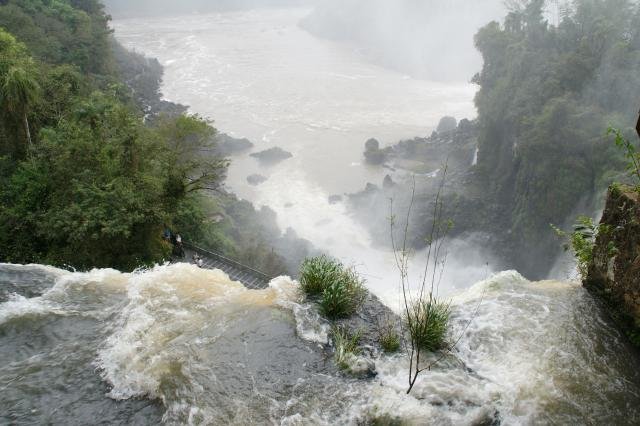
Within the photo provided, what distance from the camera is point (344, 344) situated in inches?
405

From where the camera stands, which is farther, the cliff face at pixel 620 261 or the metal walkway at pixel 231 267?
the metal walkway at pixel 231 267

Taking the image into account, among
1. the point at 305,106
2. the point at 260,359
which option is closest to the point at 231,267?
the point at 260,359

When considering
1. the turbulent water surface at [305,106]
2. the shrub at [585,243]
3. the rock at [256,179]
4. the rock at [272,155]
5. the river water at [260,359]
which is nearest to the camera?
the river water at [260,359]

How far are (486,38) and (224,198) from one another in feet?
92.5

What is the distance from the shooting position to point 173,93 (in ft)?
196

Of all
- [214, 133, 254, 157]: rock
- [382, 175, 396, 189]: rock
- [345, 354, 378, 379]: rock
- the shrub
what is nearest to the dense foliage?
[382, 175, 396, 189]: rock

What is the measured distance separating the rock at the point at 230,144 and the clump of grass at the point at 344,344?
132 ft

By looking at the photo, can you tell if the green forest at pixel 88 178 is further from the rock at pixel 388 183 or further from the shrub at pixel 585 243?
the rock at pixel 388 183

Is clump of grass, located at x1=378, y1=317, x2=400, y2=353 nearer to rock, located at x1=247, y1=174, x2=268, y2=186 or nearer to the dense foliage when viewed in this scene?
the dense foliage

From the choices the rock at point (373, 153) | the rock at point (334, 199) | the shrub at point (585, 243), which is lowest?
the rock at point (334, 199)

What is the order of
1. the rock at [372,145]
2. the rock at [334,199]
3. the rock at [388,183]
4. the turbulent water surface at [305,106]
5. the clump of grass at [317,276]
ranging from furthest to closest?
the rock at [372,145] → the rock at [388,183] → the rock at [334,199] → the turbulent water surface at [305,106] → the clump of grass at [317,276]

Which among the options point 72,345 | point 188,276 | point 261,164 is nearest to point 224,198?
point 261,164

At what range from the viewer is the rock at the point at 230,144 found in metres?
49.2

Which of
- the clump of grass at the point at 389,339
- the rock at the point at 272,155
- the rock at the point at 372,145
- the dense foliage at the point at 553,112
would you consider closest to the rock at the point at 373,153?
the rock at the point at 372,145
